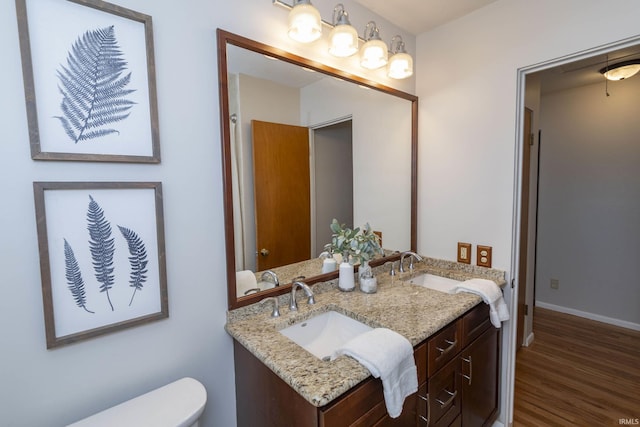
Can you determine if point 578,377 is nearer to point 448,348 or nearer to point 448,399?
point 448,399

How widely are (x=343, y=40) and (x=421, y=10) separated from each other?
673 millimetres

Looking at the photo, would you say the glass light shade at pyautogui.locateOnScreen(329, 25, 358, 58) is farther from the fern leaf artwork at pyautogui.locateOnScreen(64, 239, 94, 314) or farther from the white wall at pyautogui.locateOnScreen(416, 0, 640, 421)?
the fern leaf artwork at pyautogui.locateOnScreen(64, 239, 94, 314)

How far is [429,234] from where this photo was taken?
6.94 ft

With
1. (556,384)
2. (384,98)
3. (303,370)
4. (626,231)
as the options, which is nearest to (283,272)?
(303,370)

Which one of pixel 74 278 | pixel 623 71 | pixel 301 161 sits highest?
pixel 623 71

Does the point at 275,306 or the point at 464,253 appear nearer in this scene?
the point at 275,306

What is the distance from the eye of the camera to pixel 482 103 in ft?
5.94

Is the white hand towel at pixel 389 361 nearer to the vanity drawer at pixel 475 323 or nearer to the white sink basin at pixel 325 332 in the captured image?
the white sink basin at pixel 325 332

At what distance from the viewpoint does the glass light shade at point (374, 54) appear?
158 cm

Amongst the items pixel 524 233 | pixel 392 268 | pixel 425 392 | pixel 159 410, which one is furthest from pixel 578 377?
pixel 159 410

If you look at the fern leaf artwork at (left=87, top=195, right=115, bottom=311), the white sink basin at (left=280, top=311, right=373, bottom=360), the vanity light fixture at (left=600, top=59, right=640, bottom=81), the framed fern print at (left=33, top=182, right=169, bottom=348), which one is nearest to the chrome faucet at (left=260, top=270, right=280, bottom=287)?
the white sink basin at (left=280, top=311, right=373, bottom=360)

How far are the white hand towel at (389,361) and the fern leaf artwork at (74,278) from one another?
0.83m

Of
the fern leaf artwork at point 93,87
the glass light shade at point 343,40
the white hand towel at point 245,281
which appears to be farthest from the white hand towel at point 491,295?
the fern leaf artwork at point 93,87

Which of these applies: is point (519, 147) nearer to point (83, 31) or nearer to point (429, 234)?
point (429, 234)
